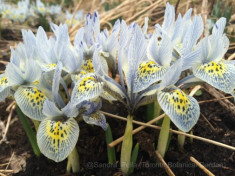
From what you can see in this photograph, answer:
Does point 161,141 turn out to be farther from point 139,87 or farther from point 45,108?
point 45,108

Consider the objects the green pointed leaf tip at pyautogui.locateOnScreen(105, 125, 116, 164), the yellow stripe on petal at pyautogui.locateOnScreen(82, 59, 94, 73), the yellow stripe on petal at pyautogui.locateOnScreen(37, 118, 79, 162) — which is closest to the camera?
the yellow stripe on petal at pyautogui.locateOnScreen(37, 118, 79, 162)

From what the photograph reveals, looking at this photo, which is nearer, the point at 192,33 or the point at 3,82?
the point at 192,33

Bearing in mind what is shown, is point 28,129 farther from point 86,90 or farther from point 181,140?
point 181,140

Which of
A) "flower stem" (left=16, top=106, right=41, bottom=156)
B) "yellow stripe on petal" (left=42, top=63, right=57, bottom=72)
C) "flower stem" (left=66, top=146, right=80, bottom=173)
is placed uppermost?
"yellow stripe on petal" (left=42, top=63, right=57, bottom=72)

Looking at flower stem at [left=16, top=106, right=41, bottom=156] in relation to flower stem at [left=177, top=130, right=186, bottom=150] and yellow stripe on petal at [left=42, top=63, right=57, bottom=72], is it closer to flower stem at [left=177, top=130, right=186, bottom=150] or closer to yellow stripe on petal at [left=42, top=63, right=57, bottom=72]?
yellow stripe on petal at [left=42, top=63, right=57, bottom=72]

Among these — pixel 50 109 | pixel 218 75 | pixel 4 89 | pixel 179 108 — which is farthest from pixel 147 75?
pixel 4 89

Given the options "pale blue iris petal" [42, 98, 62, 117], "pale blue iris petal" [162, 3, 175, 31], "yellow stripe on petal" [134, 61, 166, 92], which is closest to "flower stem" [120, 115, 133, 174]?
"yellow stripe on petal" [134, 61, 166, 92]

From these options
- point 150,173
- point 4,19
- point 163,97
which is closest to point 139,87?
point 163,97
